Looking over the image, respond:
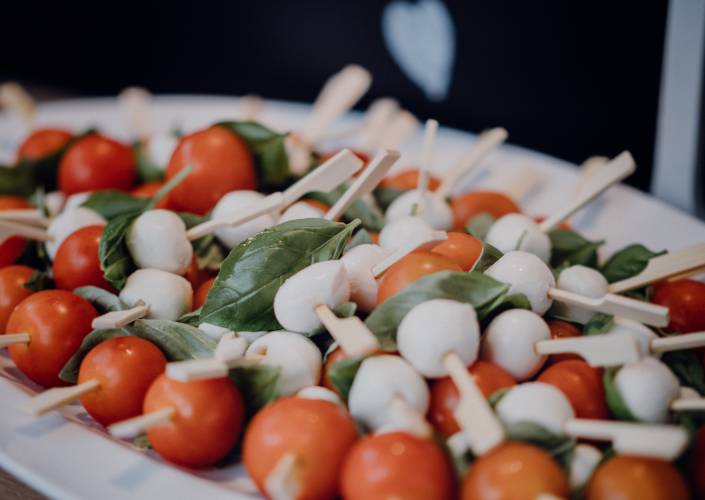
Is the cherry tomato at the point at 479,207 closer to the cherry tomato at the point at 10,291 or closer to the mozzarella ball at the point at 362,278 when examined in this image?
the mozzarella ball at the point at 362,278

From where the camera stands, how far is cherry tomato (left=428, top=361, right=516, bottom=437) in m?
0.82

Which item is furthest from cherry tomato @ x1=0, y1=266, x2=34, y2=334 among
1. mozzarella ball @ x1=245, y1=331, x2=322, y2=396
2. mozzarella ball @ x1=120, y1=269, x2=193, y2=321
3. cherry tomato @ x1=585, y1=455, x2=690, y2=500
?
cherry tomato @ x1=585, y1=455, x2=690, y2=500

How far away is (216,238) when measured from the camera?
3.81 ft

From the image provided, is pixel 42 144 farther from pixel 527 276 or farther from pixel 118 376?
pixel 527 276

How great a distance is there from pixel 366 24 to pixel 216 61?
0.74 m

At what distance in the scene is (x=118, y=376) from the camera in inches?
35.3

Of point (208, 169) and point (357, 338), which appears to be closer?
point (357, 338)

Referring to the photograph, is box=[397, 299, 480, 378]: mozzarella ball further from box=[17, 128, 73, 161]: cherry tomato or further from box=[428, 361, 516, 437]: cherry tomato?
box=[17, 128, 73, 161]: cherry tomato

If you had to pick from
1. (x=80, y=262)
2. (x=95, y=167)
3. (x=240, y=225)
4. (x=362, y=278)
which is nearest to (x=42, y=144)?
(x=95, y=167)

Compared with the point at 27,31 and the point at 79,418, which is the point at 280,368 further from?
the point at 27,31

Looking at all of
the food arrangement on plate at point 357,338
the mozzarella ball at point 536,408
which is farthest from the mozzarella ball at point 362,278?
the mozzarella ball at point 536,408

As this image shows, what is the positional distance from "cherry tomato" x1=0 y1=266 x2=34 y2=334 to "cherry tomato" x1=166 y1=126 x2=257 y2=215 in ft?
0.91

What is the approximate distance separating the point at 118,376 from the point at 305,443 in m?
0.29

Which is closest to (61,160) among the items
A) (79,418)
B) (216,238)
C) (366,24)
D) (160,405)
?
(216,238)
